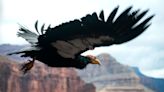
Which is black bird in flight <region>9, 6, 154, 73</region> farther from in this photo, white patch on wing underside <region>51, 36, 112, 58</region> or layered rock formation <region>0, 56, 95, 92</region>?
layered rock formation <region>0, 56, 95, 92</region>

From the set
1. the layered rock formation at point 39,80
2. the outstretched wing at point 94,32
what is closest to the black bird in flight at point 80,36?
the outstretched wing at point 94,32

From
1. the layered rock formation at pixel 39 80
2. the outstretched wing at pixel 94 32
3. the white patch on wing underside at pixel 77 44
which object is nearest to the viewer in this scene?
the outstretched wing at pixel 94 32

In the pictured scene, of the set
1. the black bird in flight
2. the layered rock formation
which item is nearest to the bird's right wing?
the black bird in flight

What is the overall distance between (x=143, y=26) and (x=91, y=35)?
1054 millimetres

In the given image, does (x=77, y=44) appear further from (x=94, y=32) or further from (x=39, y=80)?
(x=39, y=80)

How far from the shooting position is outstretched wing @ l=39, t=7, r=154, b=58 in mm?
8156

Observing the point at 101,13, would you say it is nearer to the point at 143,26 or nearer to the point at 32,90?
the point at 143,26

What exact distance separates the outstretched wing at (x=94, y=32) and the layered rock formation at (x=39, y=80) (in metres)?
86.4

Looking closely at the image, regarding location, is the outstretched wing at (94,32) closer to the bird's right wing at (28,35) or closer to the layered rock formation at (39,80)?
the bird's right wing at (28,35)

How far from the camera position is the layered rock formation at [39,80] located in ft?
324

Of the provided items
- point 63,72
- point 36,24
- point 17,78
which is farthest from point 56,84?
point 36,24

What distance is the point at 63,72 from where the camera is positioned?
115 metres

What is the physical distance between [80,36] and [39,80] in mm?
99849

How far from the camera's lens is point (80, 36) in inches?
345
